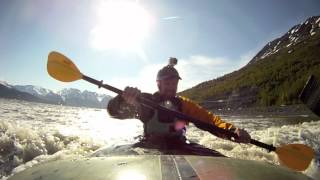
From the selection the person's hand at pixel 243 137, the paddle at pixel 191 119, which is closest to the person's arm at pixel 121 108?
the paddle at pixel 191 119

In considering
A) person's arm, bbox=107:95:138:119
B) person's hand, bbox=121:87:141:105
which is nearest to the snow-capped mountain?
person's arm, bbox=107:95:138:119

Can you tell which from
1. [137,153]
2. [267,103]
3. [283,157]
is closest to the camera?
[137,153]

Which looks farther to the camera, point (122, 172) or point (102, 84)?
point (102, 84)

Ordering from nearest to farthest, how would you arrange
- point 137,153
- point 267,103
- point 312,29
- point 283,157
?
point 137,153 < point 283,157 < point 267,103 < point 312,29

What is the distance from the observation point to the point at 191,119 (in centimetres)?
580

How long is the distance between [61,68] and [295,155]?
12.6 ft

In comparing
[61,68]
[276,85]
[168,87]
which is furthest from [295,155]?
[276,85]

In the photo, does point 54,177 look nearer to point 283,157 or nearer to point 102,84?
point 102,84

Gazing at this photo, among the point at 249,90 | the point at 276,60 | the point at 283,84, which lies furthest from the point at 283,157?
the point at 276,60

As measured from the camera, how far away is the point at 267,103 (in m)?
67.5

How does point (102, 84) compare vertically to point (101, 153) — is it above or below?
above

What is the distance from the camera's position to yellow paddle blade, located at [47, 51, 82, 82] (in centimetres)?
618

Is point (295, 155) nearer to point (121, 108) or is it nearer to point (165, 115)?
point (165, 115)

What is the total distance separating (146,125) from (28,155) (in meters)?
6.66
